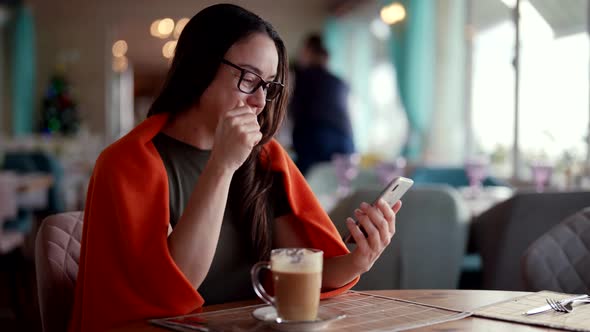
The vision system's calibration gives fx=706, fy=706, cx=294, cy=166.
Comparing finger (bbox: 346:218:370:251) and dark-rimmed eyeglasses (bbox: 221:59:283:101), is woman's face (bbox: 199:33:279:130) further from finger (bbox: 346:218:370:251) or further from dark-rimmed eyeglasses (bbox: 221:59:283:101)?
finger (bbox: 346:218:370:251)

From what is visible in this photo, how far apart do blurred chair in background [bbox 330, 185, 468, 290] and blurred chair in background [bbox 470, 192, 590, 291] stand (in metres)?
0.14

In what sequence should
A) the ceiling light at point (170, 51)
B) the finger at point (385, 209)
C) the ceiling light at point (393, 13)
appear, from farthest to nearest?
the ceiling light at point (393, 13) < the ceiling light at point (170, 51) < the finger at point (385, 209)

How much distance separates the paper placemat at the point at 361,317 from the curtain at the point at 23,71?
10.4m

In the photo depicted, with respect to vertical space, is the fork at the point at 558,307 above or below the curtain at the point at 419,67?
below

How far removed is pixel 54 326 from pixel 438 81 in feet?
18.3

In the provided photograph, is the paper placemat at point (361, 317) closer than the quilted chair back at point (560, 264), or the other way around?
the paper placemat at point (361, 317)

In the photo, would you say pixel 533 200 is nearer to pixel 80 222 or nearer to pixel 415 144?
pixel 80 222

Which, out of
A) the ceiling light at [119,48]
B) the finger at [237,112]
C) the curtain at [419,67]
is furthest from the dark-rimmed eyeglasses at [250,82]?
the ceiling light at [119,48]

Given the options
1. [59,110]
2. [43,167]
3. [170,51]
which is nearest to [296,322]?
[170,51]

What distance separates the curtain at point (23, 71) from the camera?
10508 mm

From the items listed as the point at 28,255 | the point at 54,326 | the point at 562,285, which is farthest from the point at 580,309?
the point at 28,255

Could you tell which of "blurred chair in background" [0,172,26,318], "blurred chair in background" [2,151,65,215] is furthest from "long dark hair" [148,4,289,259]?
"blurred chair in background" [2,151,65,215]

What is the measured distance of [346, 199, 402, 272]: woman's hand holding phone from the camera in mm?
1148

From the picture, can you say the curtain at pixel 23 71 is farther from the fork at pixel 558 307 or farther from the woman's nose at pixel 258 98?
the fork at pixel 558 307
